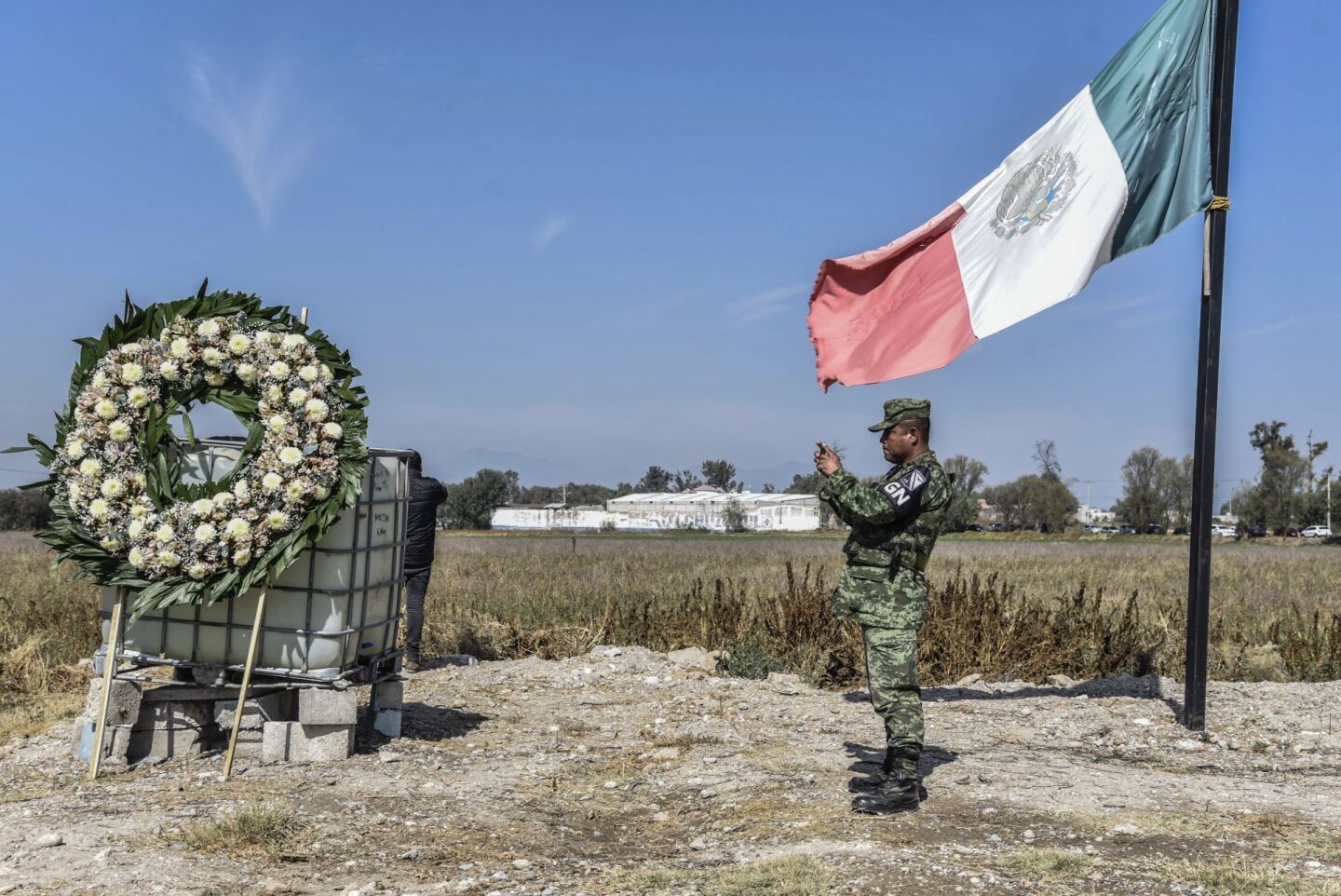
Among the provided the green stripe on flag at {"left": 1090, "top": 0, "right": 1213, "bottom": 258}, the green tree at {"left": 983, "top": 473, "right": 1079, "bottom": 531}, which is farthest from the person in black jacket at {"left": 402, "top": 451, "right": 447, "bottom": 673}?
the green tree at {"left": 983, "top": 473, "right": 1079, "bottom": 531}

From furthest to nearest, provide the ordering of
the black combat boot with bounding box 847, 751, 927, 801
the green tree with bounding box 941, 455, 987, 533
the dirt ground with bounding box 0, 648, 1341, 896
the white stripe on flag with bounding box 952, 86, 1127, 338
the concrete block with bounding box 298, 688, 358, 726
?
the green tree with bounding box 941, 455, 987, 533 → the white stripe on flag with bounding box 952, 86, 1127, 338 → the concrete block with bounding box 298, 688, 358, 726 → the black combat boot with bounding box 847, 751, 927, 801 → the dirt ground with bounding box 0, 648, 1341, 896

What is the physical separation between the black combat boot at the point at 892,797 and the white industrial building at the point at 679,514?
94426 mm

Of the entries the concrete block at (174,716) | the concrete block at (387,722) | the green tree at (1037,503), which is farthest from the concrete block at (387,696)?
the green tree at (1037,503)

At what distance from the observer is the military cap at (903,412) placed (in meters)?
5.91

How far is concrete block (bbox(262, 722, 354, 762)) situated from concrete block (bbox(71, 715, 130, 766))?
31.7 inches

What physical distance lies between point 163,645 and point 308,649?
37.0 inches

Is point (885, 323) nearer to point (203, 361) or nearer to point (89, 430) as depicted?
point (203, 361)

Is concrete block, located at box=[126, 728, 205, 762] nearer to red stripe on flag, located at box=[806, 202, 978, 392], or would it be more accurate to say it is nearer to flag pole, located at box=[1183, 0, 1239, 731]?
red stripe on flag, located at box=[806, 202, 978, 392]

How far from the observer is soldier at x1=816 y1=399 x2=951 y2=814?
566 centimetres

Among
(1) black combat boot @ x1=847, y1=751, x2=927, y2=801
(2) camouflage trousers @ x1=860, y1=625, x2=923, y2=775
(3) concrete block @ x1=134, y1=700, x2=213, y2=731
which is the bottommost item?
(3) concrete block @ x1=134, y1=700, x2=213, y2=731

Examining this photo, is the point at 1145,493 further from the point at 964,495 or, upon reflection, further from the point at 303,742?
the point at 303,742

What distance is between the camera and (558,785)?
6.68 metres

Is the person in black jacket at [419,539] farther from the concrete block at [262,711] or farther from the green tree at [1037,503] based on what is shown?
the green tree at [1037,503]

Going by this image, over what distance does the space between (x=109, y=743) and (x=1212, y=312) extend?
24.8ft
